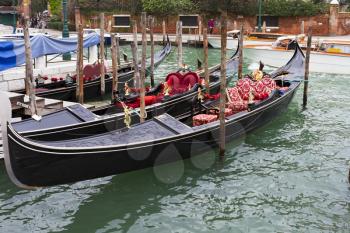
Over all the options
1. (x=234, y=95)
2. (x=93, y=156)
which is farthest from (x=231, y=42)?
(x=93, y=156)

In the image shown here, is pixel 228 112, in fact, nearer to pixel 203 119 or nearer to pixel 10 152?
pixel 203 119

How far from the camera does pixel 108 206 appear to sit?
527 cm

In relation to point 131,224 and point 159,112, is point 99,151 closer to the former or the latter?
point 131,224

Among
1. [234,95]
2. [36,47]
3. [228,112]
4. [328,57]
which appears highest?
[36,47]

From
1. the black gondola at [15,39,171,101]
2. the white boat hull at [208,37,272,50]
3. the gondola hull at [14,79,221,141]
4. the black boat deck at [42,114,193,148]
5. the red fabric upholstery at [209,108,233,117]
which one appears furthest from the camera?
the white boat hull at [208,37,272,50]

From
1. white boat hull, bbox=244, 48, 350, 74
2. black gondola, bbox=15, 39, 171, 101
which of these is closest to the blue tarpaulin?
black gondola, bbox=15, 39, 171, 101

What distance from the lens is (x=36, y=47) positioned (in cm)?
970

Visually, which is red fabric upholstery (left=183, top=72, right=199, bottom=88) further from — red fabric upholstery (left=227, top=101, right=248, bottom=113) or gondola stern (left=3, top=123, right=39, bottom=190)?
gondola stern (left=3, top=123, right=39, bottom=190)

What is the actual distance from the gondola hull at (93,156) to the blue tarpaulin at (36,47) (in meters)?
3.99

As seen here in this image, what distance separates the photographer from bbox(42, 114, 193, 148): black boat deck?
5.32 metres

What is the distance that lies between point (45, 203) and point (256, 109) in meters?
3.61

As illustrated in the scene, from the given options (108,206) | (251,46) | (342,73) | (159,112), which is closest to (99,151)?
(108,206)

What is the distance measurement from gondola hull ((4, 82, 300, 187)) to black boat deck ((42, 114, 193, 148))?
3.4 inches

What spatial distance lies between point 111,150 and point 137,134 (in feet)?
2.12
